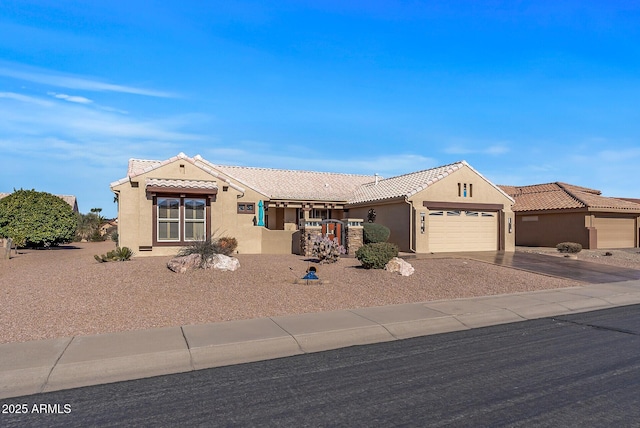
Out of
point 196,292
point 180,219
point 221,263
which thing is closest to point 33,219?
point 180,219

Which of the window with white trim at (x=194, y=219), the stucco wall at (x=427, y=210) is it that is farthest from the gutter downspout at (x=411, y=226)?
the window with white trim at (x=194, y=219)

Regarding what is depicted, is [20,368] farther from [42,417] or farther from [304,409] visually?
[304,409]

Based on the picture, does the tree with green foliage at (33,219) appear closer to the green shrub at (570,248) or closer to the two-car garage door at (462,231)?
the two-car garage door at (462,231)

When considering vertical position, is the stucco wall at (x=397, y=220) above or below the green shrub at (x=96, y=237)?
above

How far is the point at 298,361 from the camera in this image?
675cm

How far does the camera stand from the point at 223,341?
7.45 meters

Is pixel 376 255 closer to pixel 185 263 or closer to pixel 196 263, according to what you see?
pixel 196 263

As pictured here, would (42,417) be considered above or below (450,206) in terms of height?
below

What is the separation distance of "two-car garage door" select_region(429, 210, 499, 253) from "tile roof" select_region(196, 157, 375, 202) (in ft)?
24.6

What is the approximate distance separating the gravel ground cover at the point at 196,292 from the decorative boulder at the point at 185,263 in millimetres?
222

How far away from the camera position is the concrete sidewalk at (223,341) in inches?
241

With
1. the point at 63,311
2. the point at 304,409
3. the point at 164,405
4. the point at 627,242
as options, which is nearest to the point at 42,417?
the point at 164,405

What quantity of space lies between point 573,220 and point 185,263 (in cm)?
2525

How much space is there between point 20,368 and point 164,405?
245 centimetres
